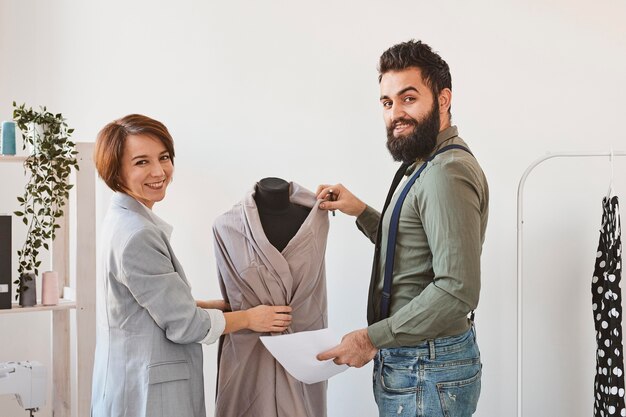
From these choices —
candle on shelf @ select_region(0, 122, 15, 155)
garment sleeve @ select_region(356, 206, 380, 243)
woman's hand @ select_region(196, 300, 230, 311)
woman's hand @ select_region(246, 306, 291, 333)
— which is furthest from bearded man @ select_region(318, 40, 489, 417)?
candle on shelf @ select_region(0, 122, 15, 155)

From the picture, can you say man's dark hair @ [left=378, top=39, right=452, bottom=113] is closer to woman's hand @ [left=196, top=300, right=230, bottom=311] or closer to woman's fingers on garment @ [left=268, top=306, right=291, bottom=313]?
woman's fingers on garment @ [left=268, top=306, right=291, bottom=313]

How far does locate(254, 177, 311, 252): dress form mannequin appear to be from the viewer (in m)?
2.39

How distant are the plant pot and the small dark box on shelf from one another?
72 millimetres

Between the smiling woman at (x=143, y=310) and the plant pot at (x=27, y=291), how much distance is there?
2.69ft

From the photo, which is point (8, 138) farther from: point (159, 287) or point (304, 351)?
point (304, 351)

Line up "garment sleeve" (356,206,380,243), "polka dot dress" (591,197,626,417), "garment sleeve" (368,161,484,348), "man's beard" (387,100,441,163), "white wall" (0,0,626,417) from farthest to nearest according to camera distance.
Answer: "white wall" (0,0,626,417) < "garment sleeve" (356,206,380,243) < "polka dot dress" (591,197,626,417) < "man's beard" (387,100,441,163) < "garment sleeve" (368,161,484,348)

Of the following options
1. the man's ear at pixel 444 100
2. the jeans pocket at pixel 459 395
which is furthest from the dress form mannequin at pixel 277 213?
the jeans pocket at pixel 459 395

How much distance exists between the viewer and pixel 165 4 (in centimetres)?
388

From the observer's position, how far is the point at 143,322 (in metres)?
2.19

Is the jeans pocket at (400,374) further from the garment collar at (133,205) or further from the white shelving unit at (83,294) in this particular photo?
the white shelving unit at (83,294)

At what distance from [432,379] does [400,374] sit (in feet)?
0.31

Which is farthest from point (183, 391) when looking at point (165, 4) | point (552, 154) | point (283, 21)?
point (165, 4)

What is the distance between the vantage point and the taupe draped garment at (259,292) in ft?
7.66

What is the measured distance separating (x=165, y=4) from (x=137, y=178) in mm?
1879
